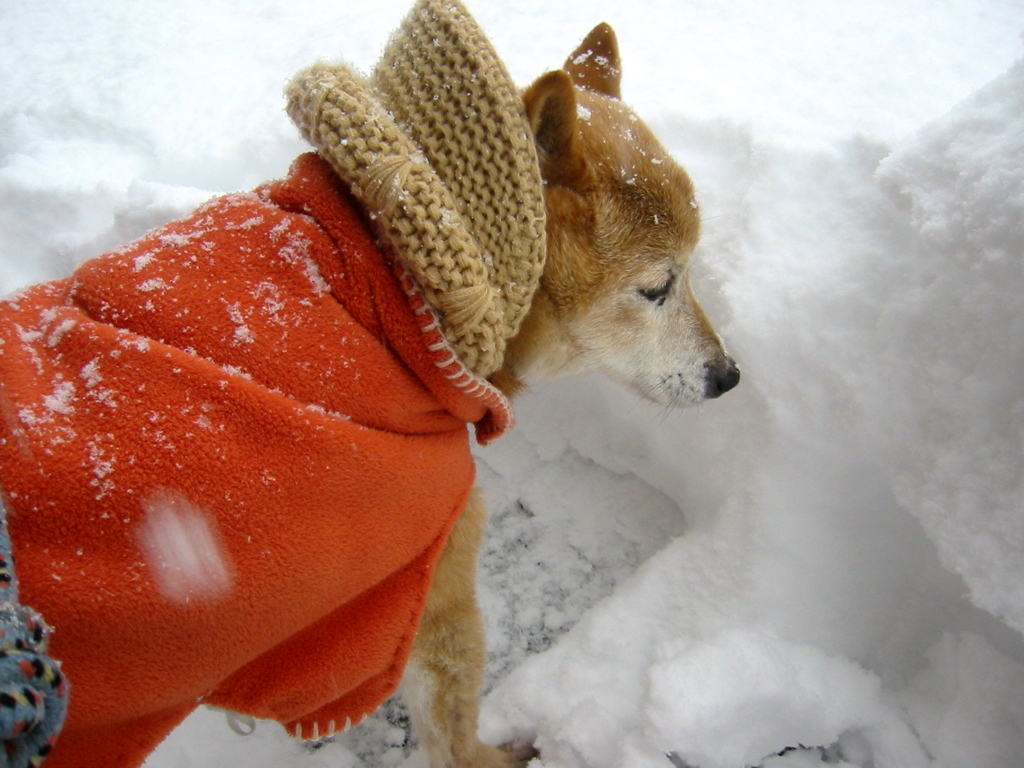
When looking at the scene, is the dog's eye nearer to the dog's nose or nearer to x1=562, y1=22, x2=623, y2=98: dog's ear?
the dog's nose

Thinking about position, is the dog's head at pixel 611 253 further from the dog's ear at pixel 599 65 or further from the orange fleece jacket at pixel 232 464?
the orange fleece jacket at pixel 232 464

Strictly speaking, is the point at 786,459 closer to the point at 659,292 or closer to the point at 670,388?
the point at 670,388

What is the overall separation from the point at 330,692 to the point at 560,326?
3.20 feet

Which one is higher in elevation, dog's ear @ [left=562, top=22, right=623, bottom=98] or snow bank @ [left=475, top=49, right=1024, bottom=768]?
dog's ear @ [left=562, top=22, right=623, bottom=98]

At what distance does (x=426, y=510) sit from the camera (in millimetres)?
1263

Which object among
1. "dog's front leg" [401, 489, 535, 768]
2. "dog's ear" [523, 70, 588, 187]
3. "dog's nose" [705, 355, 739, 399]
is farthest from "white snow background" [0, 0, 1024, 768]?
"dog's ear" [523, 70, 588, 187]

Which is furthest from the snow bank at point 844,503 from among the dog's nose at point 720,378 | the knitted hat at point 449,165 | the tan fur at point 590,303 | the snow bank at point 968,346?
the knitted hat at point 449,165

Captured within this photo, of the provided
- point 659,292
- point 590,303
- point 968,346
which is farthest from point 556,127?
point 968,346

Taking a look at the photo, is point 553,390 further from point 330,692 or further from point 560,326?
point 330,692

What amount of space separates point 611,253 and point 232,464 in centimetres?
98

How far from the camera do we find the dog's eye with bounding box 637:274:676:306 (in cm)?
162

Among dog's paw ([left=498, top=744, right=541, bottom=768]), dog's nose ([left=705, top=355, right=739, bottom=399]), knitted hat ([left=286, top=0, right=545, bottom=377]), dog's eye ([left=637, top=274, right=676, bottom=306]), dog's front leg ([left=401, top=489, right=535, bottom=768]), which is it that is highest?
knitted hat ([left=286, top=0, right=545, bottom=377])

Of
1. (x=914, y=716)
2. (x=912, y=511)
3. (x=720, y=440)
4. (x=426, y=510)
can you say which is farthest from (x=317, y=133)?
(x=914, y=716)

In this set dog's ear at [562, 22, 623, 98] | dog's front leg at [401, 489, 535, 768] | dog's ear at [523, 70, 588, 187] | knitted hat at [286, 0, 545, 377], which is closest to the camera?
knitted hat at [286, 0, 545, 377]
